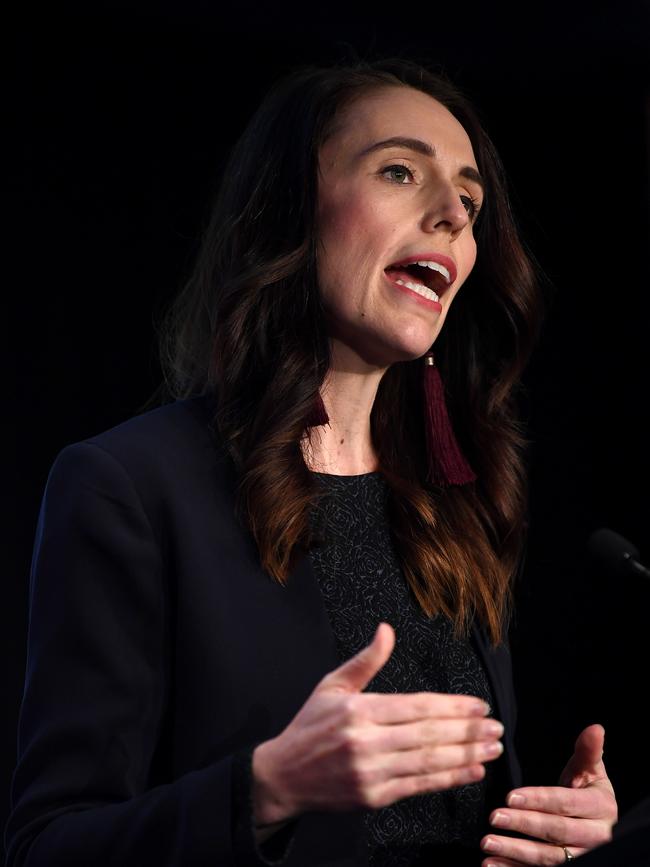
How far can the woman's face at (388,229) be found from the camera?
1.66 meters

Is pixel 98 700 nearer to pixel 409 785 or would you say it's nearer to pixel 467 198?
pixel 409 785

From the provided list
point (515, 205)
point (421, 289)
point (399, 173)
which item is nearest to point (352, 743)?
point (421, 289)

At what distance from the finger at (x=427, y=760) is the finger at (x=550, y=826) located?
1.13 ft

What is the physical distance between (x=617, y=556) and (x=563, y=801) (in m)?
0.34

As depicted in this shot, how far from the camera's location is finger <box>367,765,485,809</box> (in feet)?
3.32

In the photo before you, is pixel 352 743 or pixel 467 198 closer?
pixel 352 743

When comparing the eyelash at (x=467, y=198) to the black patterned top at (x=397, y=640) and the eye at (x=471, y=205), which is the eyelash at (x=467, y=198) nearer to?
the eye at (x=471, y=205)

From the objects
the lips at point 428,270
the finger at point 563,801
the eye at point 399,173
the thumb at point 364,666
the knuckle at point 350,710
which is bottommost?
the finger at point 563,801

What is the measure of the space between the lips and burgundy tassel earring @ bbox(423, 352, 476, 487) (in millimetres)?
228

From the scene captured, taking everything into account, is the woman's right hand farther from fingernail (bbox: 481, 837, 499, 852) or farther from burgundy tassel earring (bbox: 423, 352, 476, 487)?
burgundy tassel earring (bbox: 423, 352, 476, 487)

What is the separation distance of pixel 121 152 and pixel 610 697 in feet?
7.09

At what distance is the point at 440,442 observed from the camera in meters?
1.86

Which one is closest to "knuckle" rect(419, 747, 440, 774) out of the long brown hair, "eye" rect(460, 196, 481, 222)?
the long brown hair

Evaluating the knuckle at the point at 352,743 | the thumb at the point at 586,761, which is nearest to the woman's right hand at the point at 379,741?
the knuckle at the point at 352,743
